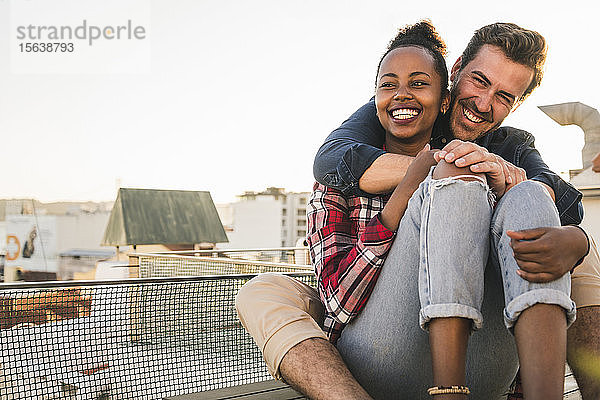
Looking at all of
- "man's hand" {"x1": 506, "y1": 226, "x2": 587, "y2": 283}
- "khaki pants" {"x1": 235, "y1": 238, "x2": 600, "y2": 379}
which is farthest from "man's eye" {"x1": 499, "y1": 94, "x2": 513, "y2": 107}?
"man's hand" {"x1": 506, "y1": 226, "x2": 587, "y2": 283}

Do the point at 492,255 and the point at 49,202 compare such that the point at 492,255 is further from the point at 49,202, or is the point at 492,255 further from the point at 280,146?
the point at 49,202

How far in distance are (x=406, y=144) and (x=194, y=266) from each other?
6.42m

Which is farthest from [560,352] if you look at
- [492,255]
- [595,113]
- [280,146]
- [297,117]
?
[280,146]

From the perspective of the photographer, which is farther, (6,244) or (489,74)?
(6,244)

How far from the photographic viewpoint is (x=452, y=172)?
1.13 meters

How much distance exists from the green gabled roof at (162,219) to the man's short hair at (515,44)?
26007 mm

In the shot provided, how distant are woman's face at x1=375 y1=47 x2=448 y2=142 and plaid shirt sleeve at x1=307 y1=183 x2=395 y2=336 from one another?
252mm

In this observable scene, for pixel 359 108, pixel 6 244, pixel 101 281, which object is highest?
pixel 359 108

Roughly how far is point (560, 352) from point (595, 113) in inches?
412

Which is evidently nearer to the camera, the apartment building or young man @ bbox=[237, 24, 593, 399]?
young man @ bbox=[237, 24, 593, 399]

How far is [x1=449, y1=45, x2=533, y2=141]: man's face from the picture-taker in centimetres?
172

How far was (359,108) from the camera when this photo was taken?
1829 mm

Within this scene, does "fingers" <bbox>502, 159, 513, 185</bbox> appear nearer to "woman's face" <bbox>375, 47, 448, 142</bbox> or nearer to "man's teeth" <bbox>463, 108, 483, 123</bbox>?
"woman's face" <bbox>375, 47, 448, 142</bbox>

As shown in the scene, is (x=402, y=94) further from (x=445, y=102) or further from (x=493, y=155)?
(x=493, y=155)
